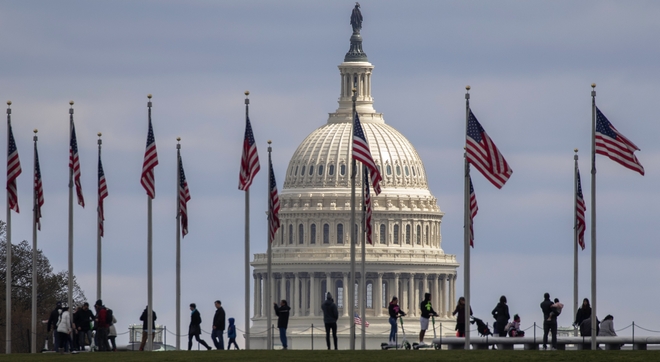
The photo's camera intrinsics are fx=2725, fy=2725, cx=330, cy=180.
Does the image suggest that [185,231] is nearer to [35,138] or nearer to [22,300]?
[35,138]

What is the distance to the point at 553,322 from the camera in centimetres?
10088

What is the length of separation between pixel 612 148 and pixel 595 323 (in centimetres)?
658

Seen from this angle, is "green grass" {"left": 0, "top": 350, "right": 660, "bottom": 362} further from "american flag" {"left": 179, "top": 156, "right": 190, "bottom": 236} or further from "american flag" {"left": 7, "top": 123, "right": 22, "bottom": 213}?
"american flag" {"left": 179, "top": 156, "right": 190, "bottom": 236}

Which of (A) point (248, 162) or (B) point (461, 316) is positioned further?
(A) point (248, 162)

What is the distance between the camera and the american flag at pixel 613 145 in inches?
3979

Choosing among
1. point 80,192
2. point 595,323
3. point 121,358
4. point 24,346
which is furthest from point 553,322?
point 24,346

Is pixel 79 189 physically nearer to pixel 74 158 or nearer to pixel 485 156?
pixel 74 158

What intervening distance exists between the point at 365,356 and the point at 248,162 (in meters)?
19.2

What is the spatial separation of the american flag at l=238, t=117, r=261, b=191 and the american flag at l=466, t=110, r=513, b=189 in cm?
1088

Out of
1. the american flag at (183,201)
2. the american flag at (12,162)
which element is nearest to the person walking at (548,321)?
the american flag at (183,201)

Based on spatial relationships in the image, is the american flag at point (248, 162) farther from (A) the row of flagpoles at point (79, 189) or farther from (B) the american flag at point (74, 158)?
(B) the american flag at point (74, 158)

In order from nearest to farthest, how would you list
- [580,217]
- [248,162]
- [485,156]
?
[485,156] → [248,162] → [580,217]

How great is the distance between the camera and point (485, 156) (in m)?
103

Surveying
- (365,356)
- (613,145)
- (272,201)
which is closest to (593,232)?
(613,145)
